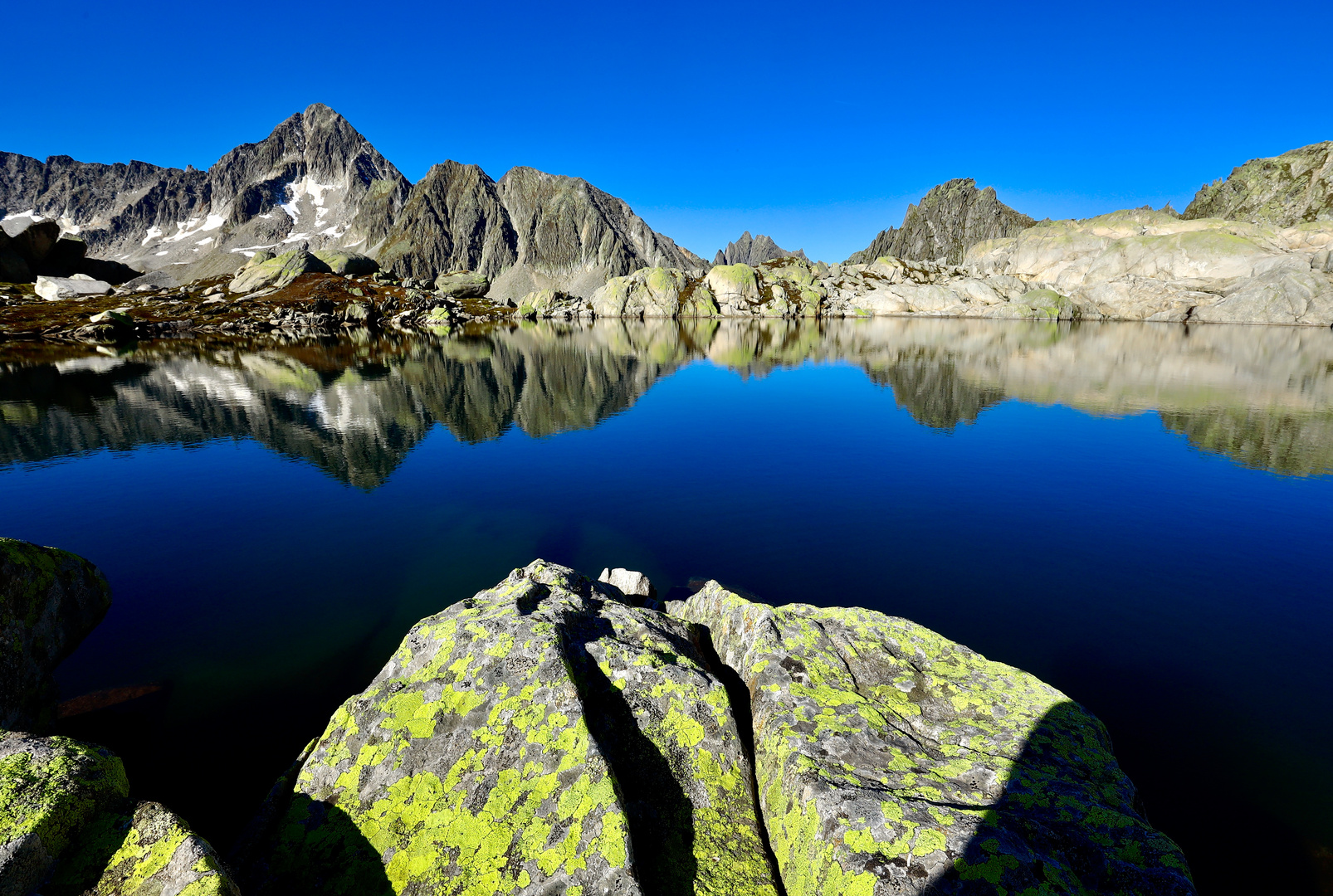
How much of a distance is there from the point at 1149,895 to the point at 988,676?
4.15 metres

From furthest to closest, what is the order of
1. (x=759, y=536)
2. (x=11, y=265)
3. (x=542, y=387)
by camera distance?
1. (x=11, y=265)
2. (x=542, y=387)
3. (x=759, y=536)

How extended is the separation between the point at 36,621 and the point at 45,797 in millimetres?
9998

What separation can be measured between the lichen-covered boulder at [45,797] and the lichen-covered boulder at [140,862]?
13 centimetres

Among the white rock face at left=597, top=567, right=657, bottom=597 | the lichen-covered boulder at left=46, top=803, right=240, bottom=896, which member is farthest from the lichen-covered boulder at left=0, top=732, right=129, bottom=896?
the white rock face at left=597, top=567, right=657, bottom=597

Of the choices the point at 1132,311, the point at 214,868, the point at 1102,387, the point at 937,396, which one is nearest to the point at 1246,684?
the point at 214,868

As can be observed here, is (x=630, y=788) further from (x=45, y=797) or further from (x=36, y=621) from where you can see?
(x=36, y=621)

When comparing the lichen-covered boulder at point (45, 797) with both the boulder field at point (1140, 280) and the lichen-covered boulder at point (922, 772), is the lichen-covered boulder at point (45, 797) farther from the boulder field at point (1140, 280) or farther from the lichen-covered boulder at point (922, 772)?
the boulder field at point (1140, 280)

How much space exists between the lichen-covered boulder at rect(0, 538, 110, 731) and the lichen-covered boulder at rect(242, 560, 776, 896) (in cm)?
712

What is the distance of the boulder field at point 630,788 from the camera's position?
15.5 feet

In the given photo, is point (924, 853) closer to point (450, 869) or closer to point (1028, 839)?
point (1028, 839)

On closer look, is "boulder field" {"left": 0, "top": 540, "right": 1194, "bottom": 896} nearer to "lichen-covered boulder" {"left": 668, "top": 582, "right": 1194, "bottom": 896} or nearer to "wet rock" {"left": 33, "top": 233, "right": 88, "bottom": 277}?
"lichen-covered boulder" {"left": 668, "top": 582, "right": 1194, "bottom": 896}

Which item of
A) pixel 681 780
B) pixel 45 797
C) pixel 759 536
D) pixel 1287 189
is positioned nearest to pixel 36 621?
pixel 45 797

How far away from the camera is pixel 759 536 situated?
19219mm

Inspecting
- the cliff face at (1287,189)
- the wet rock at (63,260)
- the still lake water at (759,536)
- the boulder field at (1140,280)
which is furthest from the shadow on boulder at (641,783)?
the wet rock at (63,260)
